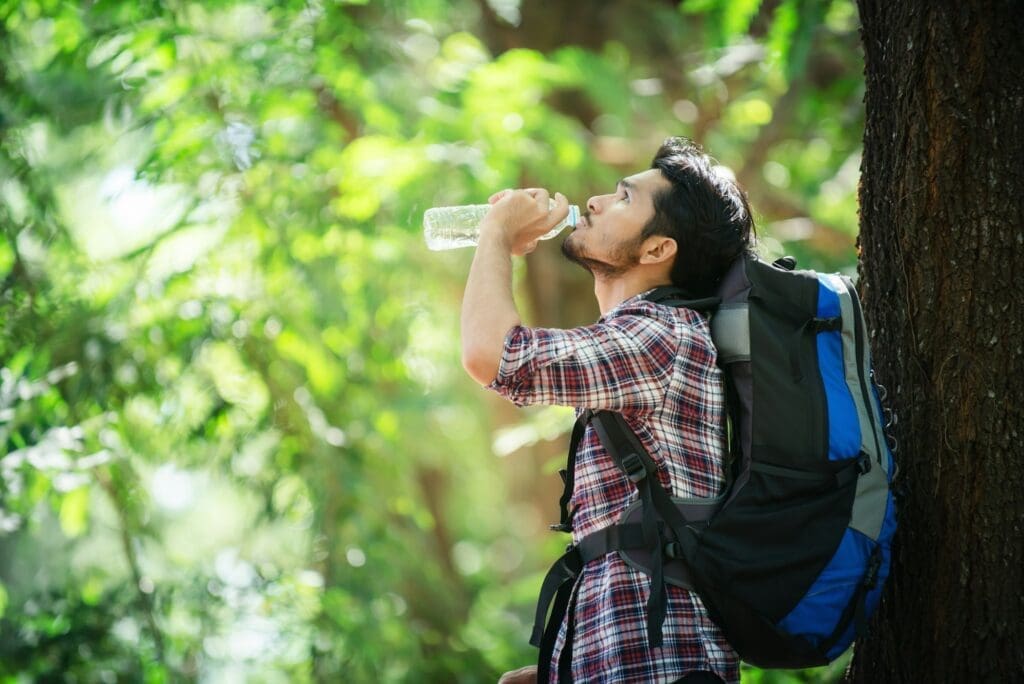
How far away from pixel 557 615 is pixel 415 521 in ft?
12.7

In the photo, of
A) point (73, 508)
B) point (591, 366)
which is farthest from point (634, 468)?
point (73, 508)

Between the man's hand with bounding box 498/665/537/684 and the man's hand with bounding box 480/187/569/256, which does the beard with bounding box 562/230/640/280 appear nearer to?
the man's hand with bounding box 480/187/569/256

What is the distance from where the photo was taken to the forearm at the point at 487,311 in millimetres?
2051

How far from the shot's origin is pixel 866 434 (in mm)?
2160

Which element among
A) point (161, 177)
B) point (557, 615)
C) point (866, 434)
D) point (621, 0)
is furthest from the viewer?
point (621, 0)

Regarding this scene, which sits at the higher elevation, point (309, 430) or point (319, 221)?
point (319, 221)

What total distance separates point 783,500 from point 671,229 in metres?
0.75

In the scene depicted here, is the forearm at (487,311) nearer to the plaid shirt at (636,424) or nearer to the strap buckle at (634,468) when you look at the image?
the plaid shirt at (636,424)

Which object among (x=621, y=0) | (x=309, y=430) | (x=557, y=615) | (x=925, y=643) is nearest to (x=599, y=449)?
(x=557, y=615)

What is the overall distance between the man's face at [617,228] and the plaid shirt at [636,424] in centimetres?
25

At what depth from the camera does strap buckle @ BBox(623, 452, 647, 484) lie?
2137 millimetres

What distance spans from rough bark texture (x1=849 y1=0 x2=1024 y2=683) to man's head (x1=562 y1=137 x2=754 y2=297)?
44 cm

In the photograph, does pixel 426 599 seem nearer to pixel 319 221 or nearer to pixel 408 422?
pixel 408 422

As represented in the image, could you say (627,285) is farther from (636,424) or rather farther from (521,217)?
(636,424)
